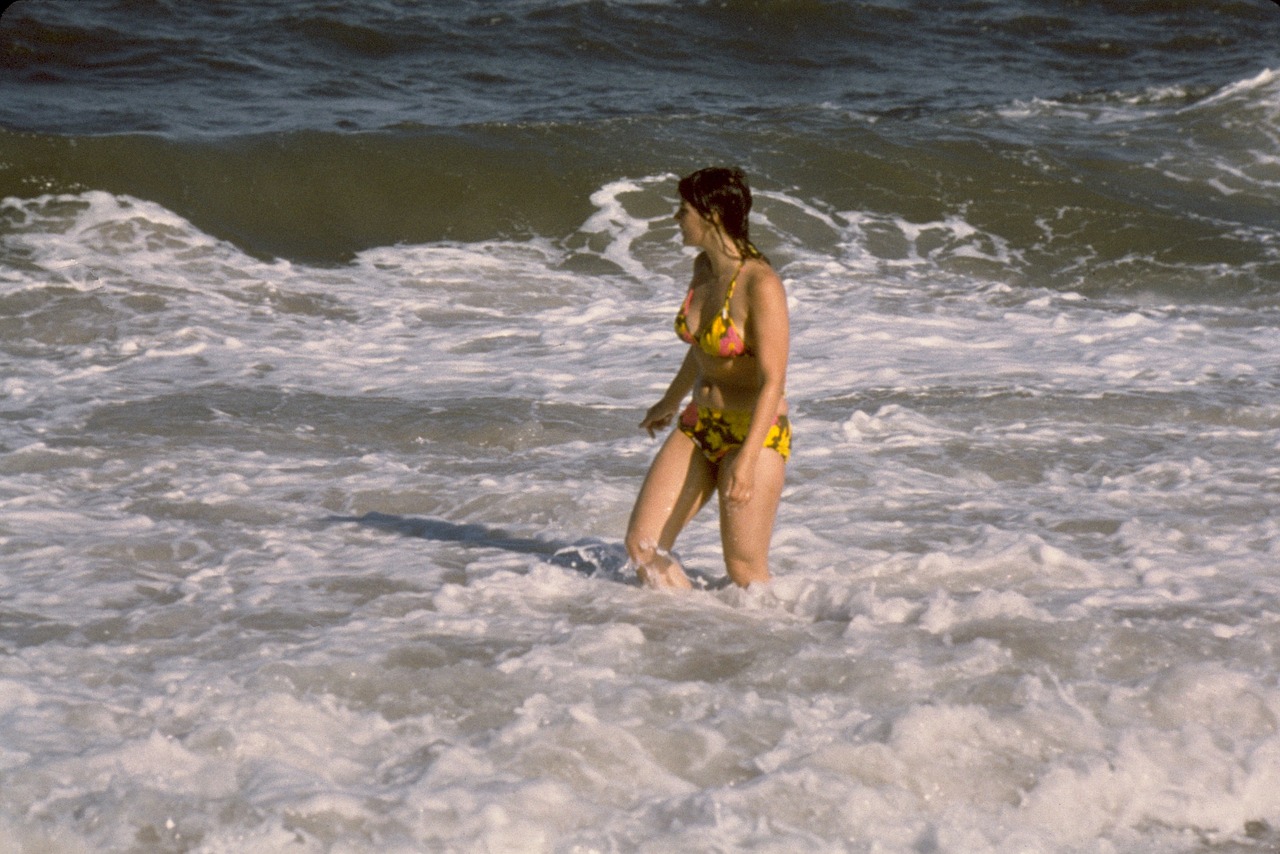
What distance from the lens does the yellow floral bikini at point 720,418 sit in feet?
17.2

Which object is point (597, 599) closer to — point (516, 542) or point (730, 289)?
point (516, 542)

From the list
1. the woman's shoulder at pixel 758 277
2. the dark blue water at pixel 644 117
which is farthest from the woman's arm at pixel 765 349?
the dark blue water at pixel 644 117

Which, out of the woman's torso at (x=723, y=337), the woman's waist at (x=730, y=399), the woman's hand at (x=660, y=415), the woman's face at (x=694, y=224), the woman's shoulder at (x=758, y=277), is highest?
the woman's face at (x=694, y=224)

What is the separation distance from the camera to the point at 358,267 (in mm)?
13031

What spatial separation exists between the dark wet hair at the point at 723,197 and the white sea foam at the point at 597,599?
1.34m

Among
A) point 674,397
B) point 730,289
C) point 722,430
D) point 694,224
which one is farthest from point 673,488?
point 694,224

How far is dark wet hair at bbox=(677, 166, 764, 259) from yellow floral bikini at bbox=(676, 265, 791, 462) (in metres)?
0.14

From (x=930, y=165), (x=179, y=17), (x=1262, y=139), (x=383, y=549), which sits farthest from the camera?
(x=179, y=17)

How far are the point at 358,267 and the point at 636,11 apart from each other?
35.1ft

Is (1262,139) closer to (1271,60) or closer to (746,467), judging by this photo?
(1271,60)

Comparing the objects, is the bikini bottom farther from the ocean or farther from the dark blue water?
the dark blue water

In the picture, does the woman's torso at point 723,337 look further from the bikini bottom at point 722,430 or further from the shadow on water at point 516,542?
the shadow on water at point 516,542

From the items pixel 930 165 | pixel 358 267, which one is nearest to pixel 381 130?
pixel 358 267

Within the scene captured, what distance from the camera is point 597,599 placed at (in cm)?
584
